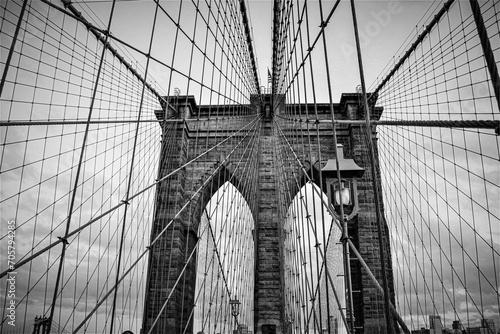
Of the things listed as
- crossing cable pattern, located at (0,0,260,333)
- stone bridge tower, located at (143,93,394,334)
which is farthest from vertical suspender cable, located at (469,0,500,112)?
stone bridge tower, located at (143,93,394,334)

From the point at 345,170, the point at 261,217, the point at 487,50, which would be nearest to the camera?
the point at 487,50

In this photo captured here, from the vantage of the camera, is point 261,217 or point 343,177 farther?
point 261,217

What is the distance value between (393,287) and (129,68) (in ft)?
23.1

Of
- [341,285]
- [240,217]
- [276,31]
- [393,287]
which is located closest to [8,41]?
[240,217]

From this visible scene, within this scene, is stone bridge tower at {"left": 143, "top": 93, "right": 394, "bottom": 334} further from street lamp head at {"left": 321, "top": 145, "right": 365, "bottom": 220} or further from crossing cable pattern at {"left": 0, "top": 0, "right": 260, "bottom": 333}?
street lamp head at {"left": 321, "top": 145, "right": 365, "bottom": 220}

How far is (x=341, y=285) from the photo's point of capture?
990cm

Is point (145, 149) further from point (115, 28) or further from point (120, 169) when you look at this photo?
point (115, 28)

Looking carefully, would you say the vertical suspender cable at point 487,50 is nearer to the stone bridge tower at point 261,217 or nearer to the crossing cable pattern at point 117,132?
the crossing cable pattern at point 117,132

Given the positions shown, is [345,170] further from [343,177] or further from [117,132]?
[117,132]

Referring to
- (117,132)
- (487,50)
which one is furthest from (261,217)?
(487,50)

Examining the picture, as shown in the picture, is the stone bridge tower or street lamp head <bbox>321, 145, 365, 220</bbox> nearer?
street lamp head <bbox>321, 145, 365, 220</bbox>

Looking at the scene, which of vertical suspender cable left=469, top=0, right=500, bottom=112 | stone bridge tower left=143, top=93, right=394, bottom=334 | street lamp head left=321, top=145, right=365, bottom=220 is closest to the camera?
vertical suspender cable left=469, top=0, right=500, bottom=112

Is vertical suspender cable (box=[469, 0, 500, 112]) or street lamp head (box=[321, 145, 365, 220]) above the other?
street lamp head (box=[321, 145, 365, 220])

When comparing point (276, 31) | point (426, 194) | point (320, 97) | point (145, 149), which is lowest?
point (426, 194)
